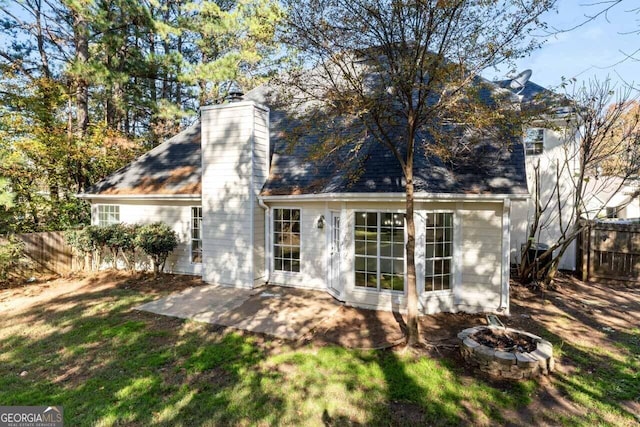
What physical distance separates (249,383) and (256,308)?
9.95 feet

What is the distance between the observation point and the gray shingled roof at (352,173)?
23.8 ft

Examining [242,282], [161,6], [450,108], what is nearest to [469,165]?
[450,108]

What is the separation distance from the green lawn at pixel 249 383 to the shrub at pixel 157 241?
3.54m

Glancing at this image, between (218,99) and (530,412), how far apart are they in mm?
18839

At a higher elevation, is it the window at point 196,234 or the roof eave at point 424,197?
the roof eave at point 424,197

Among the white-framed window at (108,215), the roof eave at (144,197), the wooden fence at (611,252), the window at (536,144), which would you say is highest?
the window at (536,144)

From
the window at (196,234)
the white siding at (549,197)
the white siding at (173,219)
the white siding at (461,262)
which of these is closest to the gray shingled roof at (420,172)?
the white siding at (461,262)

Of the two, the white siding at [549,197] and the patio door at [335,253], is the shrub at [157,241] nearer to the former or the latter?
the patio door at [335,253]

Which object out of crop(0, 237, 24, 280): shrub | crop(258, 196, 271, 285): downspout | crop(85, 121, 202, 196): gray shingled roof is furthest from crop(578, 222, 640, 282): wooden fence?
crop(0, 237, 24, 280): shrub

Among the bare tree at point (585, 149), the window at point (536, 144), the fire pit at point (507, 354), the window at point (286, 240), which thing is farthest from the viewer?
the window at point (536, 144)

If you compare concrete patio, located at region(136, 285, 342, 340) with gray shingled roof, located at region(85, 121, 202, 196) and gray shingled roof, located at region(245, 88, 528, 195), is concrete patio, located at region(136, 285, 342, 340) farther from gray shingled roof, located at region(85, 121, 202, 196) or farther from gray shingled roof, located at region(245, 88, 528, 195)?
gray shingled roof, located at region(85, 121, 202, 196)

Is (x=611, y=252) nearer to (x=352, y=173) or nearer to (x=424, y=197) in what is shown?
(x=424, y=197)

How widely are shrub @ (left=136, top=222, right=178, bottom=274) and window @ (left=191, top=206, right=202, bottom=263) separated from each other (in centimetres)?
56

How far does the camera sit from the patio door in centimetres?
829
